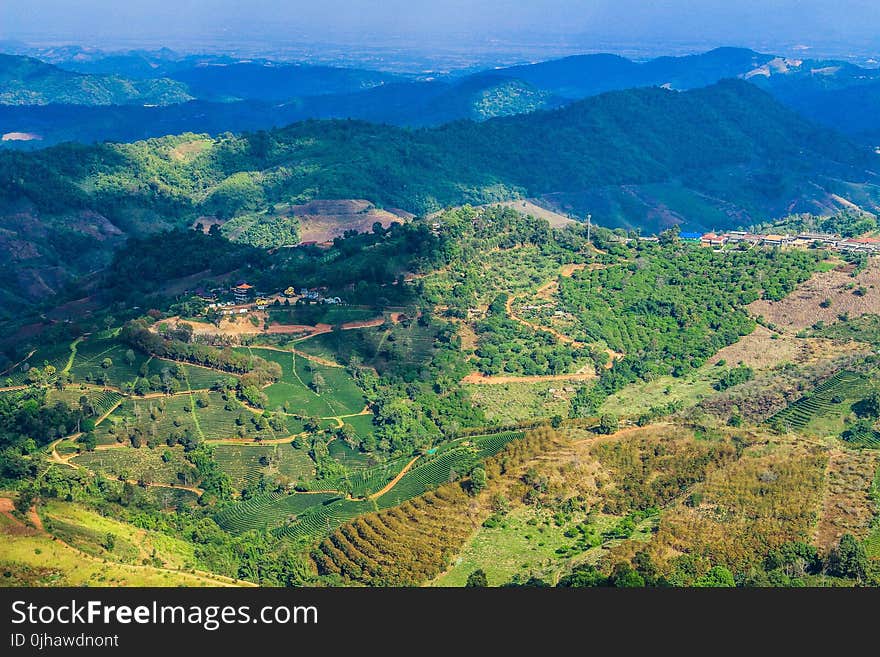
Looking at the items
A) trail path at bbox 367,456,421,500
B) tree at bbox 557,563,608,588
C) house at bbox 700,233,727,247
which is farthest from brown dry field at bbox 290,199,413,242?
tree at bbox 557,563,608,588

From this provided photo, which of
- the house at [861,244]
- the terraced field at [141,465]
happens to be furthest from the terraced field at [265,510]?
the house at [861,244]

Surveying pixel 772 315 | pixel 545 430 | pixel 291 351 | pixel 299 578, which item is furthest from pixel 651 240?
pixel 299 578

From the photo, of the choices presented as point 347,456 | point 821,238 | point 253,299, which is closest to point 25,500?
point 347,456

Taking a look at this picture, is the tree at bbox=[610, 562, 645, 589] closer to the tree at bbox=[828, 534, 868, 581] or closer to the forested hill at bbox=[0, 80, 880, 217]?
the tree at bbox=[828, 534, 868, 581]

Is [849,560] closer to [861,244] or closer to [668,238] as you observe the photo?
[668,238]

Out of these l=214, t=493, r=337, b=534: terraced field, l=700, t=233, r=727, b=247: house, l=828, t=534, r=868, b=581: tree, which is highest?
l=828, t=534, r=868, b=581: tree

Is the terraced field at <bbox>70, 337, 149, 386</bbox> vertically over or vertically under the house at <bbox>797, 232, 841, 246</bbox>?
over

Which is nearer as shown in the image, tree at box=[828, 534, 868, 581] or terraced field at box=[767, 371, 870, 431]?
tree at box=[828, 534, 868, 581]
